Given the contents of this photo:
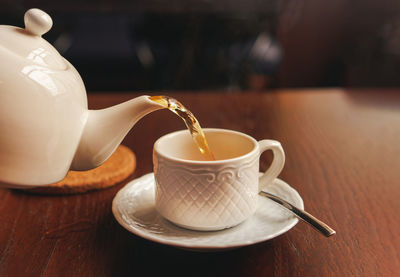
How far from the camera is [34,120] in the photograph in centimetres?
43

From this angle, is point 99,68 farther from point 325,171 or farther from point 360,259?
point 360,259

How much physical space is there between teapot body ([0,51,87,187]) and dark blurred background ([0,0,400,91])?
1.87 m

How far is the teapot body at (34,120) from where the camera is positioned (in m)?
0.42

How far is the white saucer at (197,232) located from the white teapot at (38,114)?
0.34ft

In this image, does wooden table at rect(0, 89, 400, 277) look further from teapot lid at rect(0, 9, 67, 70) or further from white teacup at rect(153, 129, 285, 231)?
teapot lid at rect(0, 9, 67, 70)

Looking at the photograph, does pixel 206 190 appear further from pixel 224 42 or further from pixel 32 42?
pixel 224 42

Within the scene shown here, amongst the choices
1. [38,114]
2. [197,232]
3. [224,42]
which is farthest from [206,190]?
[224,42]

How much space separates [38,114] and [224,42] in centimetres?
199

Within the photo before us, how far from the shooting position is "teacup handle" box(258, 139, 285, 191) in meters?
0.55

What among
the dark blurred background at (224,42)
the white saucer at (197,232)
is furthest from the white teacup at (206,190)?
the dark blurred background at (224,42)

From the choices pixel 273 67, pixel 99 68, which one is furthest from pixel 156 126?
pixel 273 67

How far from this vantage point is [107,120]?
517 millimetres

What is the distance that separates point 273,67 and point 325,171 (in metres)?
1.99

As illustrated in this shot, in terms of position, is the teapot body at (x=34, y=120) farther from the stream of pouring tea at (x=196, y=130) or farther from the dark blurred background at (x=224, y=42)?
the dark blurred background at (x=224, y=42)
